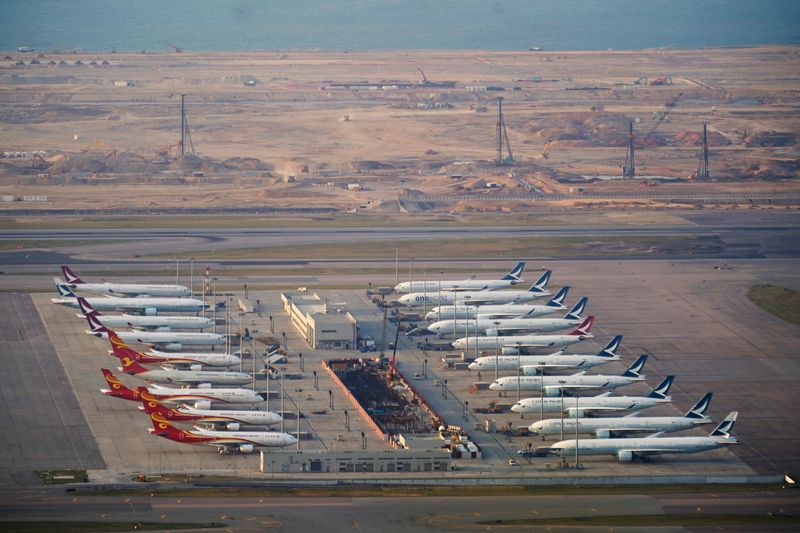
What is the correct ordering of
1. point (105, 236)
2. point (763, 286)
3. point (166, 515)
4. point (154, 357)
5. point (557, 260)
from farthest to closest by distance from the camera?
1. point (105, 236)
2. point (557, 260)
3. point (763, 286)
4. point (154, 357)
5. point (166, 515)

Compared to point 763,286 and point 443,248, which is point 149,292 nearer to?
point 443,248

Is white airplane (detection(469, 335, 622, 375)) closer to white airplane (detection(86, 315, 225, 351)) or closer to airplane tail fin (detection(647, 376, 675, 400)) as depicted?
airplane tail fin (detection(647, 376, 675, 400))

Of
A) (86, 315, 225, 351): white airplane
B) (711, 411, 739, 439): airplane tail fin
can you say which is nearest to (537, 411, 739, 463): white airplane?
(711, 411, 739, 439): airplane tail fin

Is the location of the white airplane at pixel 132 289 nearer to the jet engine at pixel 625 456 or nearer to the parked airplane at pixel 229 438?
the parked airplane at pixel 229 438

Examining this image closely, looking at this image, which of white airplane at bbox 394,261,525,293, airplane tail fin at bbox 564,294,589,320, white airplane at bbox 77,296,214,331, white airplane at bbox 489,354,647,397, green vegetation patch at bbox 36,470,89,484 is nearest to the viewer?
green vegetation patch at bbox 36,470,89,484

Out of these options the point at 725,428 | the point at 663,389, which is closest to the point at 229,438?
the point at 663,389

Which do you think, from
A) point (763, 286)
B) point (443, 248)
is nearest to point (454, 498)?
point (763, 286)
